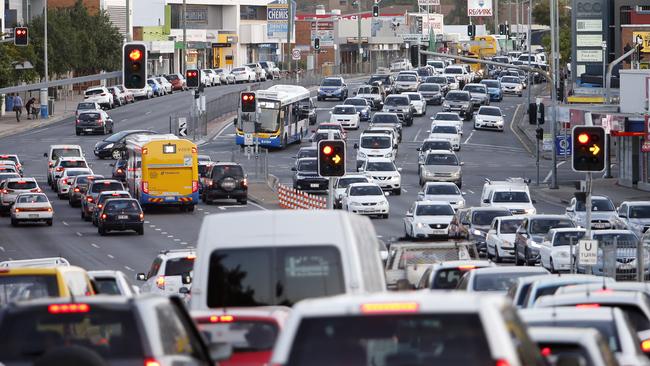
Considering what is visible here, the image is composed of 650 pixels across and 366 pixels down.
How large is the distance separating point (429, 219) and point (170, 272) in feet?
61.6

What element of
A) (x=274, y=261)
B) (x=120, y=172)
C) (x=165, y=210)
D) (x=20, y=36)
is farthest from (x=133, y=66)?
(x=120, y=172)

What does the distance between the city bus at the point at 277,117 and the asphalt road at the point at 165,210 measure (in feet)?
2.52

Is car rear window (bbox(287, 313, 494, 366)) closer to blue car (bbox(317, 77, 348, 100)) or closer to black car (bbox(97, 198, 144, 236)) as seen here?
black car (bbox(97, 198, 144, 236))

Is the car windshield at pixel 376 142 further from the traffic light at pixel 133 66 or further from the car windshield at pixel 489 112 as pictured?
the traffic light at pixel 133 66

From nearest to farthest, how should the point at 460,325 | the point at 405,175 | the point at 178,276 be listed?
the point at 460,325 → the point at 178,276 → the point at 405,175

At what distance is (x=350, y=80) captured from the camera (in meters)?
140

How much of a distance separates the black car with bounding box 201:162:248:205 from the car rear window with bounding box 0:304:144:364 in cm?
4902

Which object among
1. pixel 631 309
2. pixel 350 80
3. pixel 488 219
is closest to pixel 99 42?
pixel 350 80

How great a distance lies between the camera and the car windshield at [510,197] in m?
52.4

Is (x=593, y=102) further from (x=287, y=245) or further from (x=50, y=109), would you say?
(x=287, y=245)

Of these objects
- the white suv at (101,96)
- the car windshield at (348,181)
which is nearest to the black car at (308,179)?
the car windshield at (348,181)

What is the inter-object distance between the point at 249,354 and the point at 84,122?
76.8 meters

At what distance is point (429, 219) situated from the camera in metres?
49.2

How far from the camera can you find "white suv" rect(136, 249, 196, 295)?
101ft
